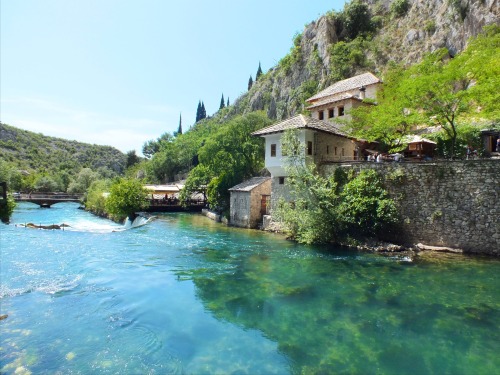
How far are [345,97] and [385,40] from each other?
22.5 m

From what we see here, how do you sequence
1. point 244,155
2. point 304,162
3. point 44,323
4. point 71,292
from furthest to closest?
point 244,155 < point 304,162 < point 71,292 < point 44,323

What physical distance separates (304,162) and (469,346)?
14554 millimetres

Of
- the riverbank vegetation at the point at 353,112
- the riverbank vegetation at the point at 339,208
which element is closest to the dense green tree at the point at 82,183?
the riverbank vegetation at the point at 353,112

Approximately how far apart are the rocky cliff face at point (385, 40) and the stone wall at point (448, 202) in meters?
23.2

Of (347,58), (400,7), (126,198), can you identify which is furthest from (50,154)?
(400,7)

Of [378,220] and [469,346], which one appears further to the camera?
[378,220]

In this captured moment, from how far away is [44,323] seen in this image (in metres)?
8.66

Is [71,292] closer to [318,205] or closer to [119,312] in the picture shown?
[119,312]

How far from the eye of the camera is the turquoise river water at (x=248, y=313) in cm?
685

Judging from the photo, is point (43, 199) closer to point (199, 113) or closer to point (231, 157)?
point (231, 157)

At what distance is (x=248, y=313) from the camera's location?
30.7ft

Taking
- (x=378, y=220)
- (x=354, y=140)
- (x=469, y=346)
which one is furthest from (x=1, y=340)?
(x=354, y=140)

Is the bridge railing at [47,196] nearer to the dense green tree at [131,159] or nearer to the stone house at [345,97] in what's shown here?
the dense green tree at [131,159]

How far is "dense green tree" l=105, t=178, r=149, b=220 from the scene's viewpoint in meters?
31.1
